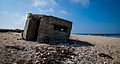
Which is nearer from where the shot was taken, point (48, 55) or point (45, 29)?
point (48, 55)

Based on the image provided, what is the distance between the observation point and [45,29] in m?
6.64

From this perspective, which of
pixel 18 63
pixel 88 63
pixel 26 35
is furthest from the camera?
pixel 26 35

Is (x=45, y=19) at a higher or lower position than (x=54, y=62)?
higher

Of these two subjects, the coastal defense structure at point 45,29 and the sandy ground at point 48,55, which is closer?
the sandy ground at point 48,55

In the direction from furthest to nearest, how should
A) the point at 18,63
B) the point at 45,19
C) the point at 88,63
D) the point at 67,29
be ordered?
1. the point at 67,29
2. the point at 45,19
3. the point at 88,63
4. the point at 18,63

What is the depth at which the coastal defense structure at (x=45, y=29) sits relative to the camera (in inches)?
260

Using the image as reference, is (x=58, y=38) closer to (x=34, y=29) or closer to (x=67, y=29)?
(x=67, y=29)

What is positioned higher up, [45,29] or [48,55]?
[45,29]

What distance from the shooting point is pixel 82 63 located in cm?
341

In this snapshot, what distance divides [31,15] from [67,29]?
14.9 feet

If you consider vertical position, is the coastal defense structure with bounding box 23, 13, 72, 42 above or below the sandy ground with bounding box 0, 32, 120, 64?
above

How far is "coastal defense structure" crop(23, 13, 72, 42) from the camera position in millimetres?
6602

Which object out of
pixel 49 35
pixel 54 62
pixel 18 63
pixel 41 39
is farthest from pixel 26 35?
pixel 54 62

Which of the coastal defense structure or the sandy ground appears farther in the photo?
the coastal defense structure
